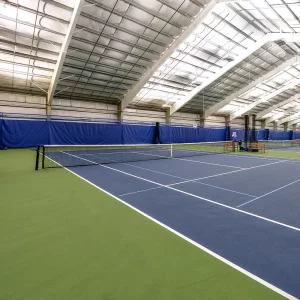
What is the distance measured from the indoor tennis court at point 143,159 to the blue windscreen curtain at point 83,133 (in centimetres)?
13

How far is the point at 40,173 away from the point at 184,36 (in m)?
14.8

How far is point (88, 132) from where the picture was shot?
895 inches

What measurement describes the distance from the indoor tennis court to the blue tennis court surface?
0.10 feet

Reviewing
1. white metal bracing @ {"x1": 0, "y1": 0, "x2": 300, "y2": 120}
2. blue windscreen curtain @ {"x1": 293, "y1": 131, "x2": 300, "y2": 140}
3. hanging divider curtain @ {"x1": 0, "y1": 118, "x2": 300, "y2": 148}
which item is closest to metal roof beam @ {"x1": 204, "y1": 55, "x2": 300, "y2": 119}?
white metal bracing @ {"x1": 0, "y1": 0, "x2": 300, "y2": 120}

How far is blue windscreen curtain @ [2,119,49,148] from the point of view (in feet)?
61.1

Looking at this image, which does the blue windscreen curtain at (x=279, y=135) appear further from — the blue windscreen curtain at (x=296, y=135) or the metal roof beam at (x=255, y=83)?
the metal roof beam at (x=255, y=83)

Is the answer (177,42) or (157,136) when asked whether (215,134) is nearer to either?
(157,136)

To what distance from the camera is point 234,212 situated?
155 inches

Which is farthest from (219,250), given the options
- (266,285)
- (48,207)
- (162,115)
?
(162,115)

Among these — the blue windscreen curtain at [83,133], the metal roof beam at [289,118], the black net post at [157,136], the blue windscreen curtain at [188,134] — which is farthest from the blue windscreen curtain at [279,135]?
the blue windscreen curtain at [83,133]

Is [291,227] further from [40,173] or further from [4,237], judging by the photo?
[40,173]

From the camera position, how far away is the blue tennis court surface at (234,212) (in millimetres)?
2443

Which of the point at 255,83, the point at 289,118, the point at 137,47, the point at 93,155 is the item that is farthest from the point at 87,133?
the point at 289,118

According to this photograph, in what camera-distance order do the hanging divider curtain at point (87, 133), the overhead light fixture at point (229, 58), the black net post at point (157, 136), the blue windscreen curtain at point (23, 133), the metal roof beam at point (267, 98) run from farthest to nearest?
the metal roof beam at point (267, 98) < the black net post at point (157, 136) < the overhead light fixture at point (229, 58) < the hanging divider curtain at point (87, 133) < the blue windscreen curtain at point (23, 133)
